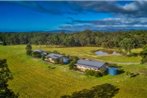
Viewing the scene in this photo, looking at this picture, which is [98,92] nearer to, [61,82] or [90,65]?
[61,82]

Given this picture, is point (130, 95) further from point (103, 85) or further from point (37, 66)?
point (37, 66)

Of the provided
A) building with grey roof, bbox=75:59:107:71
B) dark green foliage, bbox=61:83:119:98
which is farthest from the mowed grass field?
building with grey roof, bbox=75:59:107:71

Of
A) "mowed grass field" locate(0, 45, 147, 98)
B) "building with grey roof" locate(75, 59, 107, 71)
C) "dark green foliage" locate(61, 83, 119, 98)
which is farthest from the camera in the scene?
"building with grey roof" locate(75, 59, 107, 71)

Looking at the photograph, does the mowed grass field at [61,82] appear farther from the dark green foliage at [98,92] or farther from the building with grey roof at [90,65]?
the building with grey roof at [90,65]

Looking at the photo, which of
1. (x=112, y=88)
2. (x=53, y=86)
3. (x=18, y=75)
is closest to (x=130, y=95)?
(x=112, y=88)

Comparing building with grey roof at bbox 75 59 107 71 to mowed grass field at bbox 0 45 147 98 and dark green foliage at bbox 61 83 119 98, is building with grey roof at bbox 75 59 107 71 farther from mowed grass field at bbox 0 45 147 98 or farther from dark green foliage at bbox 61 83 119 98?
dark green foliage at bbox 61 83 119 98

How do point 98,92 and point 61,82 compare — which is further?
point 61,82

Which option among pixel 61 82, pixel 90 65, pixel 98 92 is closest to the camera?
pixel 98 92

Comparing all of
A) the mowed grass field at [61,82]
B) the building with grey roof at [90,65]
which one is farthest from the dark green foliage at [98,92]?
the building with grey roof at [90,65]

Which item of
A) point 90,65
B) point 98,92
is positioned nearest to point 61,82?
point 98,92
